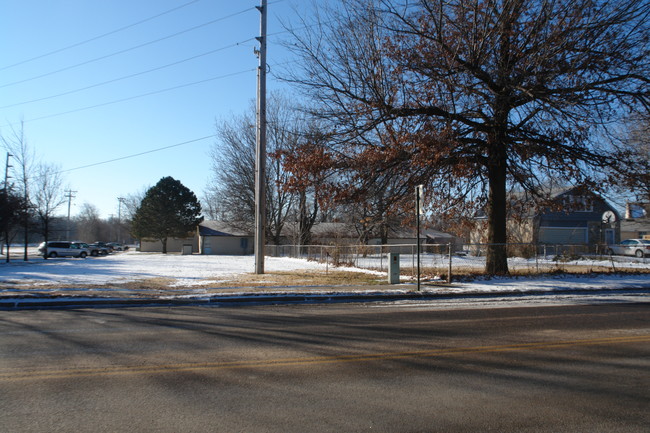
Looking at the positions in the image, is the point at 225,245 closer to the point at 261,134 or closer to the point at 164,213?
the point at 164,213

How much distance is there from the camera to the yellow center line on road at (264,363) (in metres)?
5.50

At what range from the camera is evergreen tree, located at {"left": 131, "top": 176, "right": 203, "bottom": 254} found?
213 ft

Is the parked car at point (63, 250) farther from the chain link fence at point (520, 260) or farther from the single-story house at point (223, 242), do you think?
the chain link fence at point (520, 260)

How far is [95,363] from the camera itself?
6.02 m

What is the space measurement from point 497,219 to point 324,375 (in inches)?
591

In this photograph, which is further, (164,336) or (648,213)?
(648,213)

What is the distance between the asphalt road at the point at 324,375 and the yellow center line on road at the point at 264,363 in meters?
0.02

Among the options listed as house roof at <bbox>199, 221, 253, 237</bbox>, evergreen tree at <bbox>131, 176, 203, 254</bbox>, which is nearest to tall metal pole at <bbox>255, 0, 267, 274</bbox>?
house roof at <bbox>199, 221, 253, 237</bbox>

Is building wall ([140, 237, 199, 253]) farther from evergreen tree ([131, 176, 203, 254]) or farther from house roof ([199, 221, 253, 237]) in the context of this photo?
house roof ([199, 221, 253, 237])

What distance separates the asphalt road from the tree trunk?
29.5 ft

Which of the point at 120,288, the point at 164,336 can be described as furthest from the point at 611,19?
the point at 120,288

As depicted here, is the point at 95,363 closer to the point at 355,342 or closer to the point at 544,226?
the point at 355,342

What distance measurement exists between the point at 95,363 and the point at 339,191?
12.6 meters

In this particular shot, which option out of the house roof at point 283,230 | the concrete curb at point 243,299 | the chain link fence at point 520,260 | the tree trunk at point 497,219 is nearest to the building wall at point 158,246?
the house roof at point 283,230
